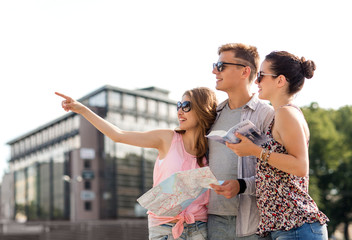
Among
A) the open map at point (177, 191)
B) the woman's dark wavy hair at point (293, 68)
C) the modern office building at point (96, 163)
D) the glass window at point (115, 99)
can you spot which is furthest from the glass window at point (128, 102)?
the woman's dark wavy hair at point (293, 68)

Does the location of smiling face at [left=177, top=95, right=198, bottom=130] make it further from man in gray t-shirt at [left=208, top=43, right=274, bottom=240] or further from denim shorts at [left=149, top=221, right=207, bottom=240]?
denim shorts at [left=149, top=221, right=207, bottom=240]

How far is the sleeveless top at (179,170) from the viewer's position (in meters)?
3.65

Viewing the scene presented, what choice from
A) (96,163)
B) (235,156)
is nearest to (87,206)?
(96,163)

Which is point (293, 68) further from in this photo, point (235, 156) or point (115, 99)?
point (115, 99)

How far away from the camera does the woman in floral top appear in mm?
2973

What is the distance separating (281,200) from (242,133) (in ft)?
1.46

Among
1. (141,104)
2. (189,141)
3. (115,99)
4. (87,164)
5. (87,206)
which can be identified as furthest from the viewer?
(141,104)

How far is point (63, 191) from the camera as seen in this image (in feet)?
260

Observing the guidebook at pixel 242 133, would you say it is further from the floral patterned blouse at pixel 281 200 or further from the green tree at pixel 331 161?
the green tree at pixel 331 161

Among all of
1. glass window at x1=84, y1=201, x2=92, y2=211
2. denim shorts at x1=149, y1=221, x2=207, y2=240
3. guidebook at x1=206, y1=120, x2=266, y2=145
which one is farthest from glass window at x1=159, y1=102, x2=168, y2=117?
guidebook at x1=206, y1=120, x2=266, y2=145

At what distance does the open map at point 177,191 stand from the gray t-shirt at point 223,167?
0.60 feet

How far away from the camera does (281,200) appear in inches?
123

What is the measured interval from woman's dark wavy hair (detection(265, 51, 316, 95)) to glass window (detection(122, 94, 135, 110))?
2805 inches

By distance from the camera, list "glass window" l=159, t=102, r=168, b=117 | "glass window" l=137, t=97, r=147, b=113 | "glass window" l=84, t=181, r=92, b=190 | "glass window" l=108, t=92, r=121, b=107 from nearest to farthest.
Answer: "glass window" l=108, t=92, r=121, b=107
"glass window" l=84, t=181, r=92, b=190
"glass window" l=137, t=97, r=147, b=113
"glass window" l=159, t=102, r=168, b=117
